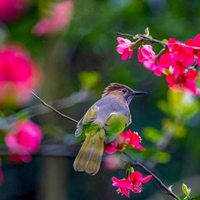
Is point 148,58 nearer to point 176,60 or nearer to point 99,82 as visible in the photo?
point 176,60

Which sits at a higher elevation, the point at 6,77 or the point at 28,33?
the point at 6,77

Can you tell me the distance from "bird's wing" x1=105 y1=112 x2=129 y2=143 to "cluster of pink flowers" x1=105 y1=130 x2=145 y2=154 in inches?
1.1

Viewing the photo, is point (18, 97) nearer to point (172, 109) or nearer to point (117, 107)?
point (117, 107)

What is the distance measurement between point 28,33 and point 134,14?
2.47 feet

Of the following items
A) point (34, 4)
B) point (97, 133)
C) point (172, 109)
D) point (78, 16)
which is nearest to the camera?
point (97, 133)

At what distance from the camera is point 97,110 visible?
1941 millimetres

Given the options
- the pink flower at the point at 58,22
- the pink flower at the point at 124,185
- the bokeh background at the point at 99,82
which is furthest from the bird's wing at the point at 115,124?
the pink flower at the point at 58,22

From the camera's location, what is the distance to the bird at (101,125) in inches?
62.6

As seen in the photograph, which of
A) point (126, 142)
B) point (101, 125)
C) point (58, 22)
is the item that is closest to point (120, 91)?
point (101, 125)

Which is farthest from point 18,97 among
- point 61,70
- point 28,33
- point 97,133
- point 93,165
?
point 61,70

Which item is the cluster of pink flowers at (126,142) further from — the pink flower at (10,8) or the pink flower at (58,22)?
the pink flower at (58,22)

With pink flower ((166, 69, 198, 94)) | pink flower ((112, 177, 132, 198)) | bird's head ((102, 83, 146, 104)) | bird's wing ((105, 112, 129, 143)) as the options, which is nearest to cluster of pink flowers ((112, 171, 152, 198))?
pink flower ((112, 177, 132, 198))

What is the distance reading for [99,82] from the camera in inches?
160

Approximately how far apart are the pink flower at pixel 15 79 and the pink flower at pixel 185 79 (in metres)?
0.36
